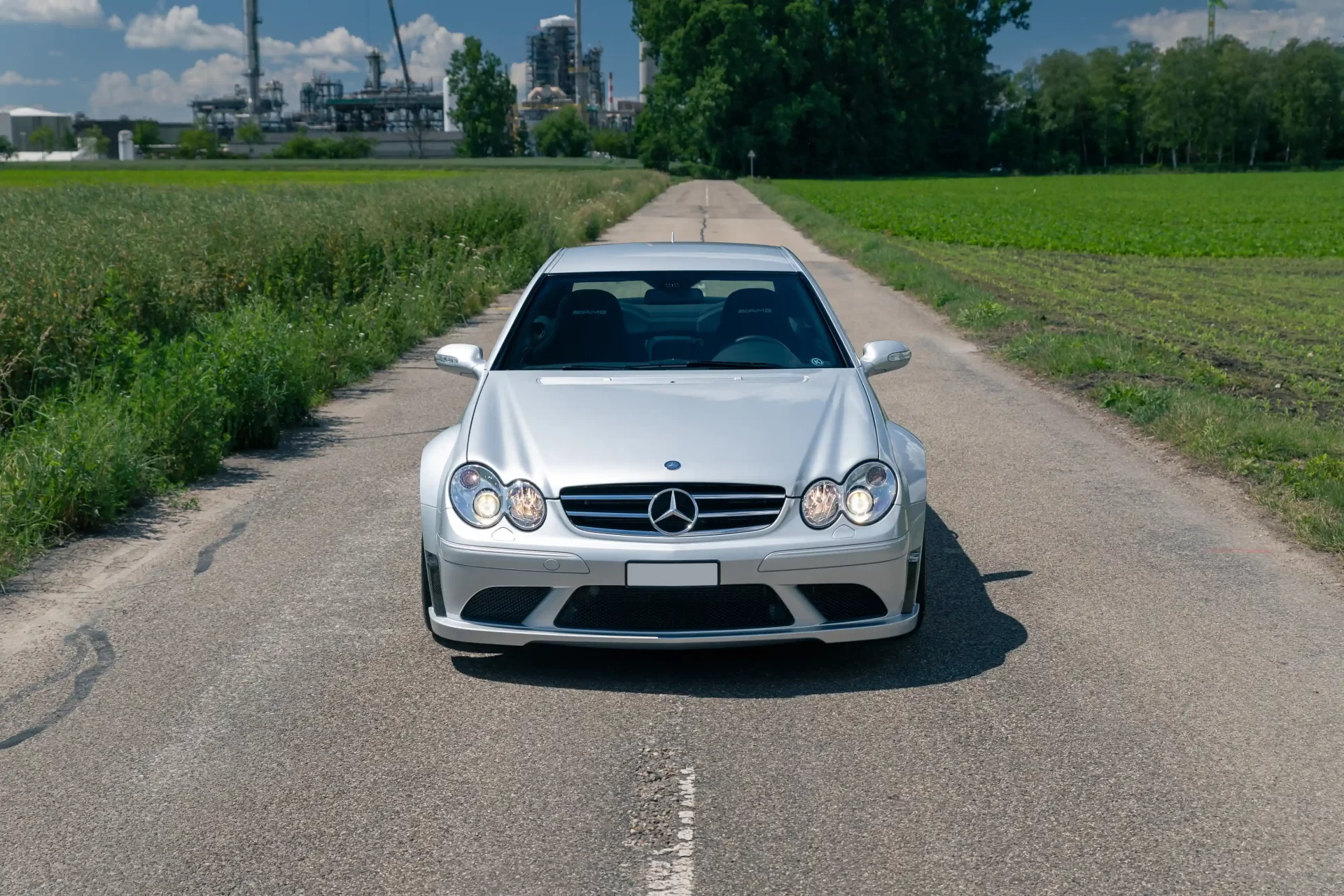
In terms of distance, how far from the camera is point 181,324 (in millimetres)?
12742

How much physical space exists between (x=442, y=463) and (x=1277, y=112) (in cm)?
14963

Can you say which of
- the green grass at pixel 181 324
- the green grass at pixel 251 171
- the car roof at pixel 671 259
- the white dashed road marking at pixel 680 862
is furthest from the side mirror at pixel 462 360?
the green grass at pixel 251 171

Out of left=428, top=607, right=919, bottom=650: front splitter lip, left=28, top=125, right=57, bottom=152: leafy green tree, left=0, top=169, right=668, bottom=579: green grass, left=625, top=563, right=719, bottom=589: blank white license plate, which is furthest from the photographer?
left=28, top=125, right=57, bottom=152: leafy green tree

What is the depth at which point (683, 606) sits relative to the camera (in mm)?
4867

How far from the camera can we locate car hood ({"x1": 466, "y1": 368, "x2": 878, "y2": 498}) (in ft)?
16.2

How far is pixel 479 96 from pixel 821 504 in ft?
540

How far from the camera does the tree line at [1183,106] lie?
133625 mm

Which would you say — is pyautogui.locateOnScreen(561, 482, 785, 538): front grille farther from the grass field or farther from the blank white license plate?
the grass field

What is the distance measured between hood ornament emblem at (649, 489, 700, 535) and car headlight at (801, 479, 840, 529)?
0.39 meters

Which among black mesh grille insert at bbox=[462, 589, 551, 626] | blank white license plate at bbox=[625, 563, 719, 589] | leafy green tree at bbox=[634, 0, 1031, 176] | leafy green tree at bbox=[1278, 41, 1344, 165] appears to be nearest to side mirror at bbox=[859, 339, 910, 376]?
blank white license plate at bbox=[625, 563, 719, 589]

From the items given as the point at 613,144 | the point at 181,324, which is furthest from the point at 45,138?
the point at 181,324

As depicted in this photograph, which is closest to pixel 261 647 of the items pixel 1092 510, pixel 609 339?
pixel 609 339

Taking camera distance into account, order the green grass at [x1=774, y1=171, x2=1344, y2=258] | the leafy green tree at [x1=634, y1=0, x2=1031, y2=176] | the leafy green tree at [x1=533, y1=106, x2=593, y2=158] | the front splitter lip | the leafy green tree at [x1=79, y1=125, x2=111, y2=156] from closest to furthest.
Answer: the front splitter lip < the green grass at [x1=774, y1=171, x2=1344, y2=258] < the leafy green tree at [x1=634, y1=0, x2=1031, y2=176] < the leafy green tree at [x1=79, y1=125, x2=111, y2=156] < the leafy green tree at [x1=533, y1=106, x2=593, y2=158]

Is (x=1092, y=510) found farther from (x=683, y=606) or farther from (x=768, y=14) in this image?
(x=768, y=14)
